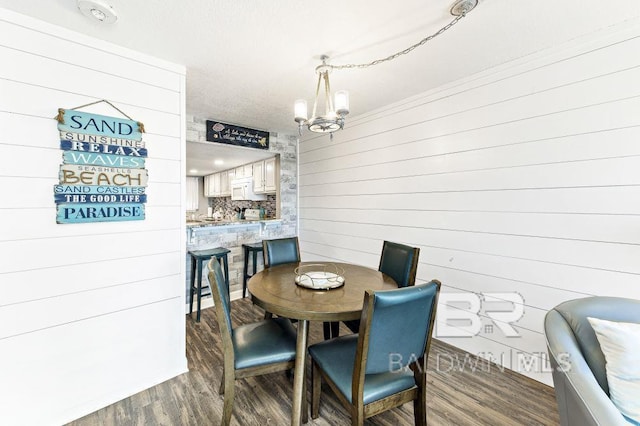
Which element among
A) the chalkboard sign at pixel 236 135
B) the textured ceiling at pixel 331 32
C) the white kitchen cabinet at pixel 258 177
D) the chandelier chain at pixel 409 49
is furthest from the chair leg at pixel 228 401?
the white kitchen cabinet at pixel 258 177

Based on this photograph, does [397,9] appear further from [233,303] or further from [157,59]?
[233,303]

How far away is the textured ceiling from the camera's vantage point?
1.58 m

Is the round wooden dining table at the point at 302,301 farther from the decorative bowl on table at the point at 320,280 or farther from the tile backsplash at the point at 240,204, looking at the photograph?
the tile backsplash at the point at 240,204

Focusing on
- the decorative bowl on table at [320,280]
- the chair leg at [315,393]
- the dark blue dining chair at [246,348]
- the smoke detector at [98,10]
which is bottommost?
the chair leg at [315,393]

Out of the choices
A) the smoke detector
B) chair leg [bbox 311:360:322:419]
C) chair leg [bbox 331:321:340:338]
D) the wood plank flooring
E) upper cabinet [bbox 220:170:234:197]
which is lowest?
the wood plank flooring

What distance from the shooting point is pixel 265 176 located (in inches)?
189

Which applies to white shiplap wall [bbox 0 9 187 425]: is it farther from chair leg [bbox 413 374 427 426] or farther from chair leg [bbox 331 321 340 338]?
chair leg [bbox 413 374 427 426]

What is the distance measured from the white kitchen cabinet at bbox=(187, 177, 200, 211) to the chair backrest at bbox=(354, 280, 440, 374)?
7.92 metres

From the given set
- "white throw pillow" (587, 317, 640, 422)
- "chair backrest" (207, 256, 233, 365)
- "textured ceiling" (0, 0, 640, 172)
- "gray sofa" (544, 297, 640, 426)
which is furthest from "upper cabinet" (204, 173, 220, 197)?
"white throw pillow" (587, 317, 640, 422)

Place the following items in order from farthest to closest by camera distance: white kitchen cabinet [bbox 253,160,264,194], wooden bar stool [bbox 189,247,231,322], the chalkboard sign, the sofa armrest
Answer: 1. white kitchen cabinet [bbox 253,160,264,194]
2. the chalkboard sign
3. wooden bar stool [bbox 189,247,231,322]
4. the sofa armrest

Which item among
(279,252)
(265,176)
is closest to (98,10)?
(279,252)

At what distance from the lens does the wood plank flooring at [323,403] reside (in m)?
1.74

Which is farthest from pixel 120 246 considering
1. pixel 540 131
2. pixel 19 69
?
pixel 540 131

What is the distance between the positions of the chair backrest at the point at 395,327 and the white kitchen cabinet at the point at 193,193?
792 centimetres
